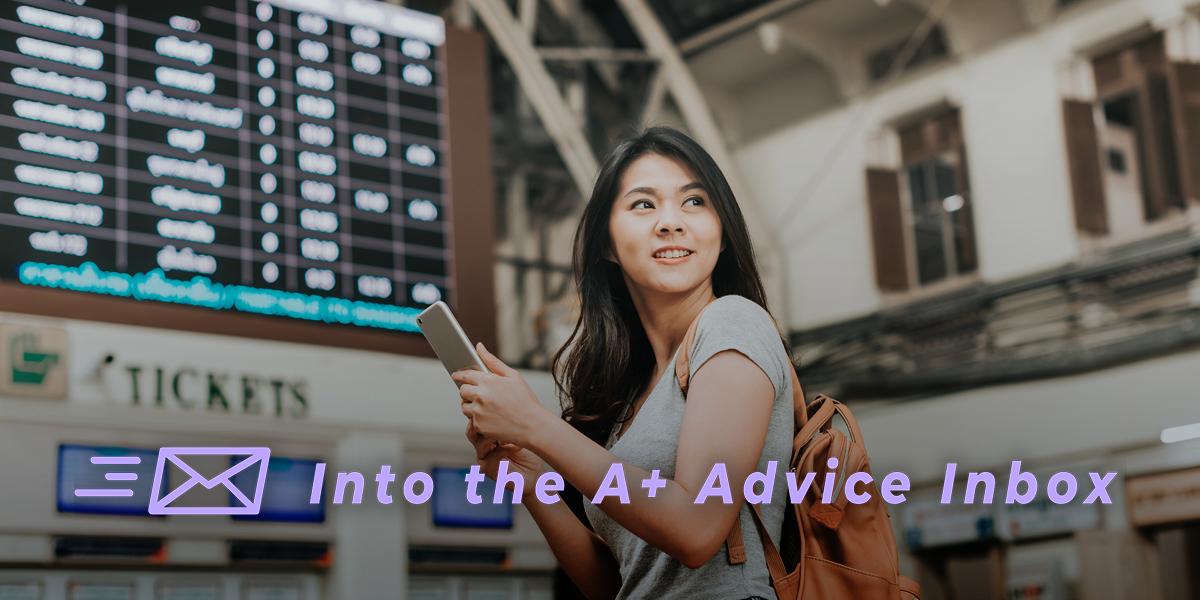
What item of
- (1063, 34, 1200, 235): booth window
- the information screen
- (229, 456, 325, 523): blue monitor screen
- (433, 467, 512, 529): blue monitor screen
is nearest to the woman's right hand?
the information screen

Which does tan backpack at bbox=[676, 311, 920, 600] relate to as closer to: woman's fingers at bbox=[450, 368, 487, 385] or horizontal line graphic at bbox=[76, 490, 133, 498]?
woman's fingers at bbox=[450, 368, 487, 385]

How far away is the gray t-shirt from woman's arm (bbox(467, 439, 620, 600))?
0.13m

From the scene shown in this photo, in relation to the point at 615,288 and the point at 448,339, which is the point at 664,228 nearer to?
the point at 615,288

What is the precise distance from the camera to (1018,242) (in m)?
8.29

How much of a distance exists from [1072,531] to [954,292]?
1967 millimetres

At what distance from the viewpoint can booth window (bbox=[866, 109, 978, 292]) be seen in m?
8.79

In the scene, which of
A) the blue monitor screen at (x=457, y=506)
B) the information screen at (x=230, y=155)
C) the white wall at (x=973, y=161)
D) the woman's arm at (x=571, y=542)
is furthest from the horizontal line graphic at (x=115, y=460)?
the white wall at (x=973, y=161)

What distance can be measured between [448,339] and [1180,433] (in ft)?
24.3

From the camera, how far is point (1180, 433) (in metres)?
7.38

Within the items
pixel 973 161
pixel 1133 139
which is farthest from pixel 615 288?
pixel 973 161

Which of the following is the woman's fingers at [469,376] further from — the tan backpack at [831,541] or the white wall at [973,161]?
the white wall at [973,161]

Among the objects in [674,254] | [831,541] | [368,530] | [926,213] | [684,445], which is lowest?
[831,541]

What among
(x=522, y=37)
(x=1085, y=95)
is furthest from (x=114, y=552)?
(x=1085, y=95)

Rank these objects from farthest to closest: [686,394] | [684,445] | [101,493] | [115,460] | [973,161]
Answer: [973,161] → [115,460] → [101,493] → [686,394] → [684,445]
